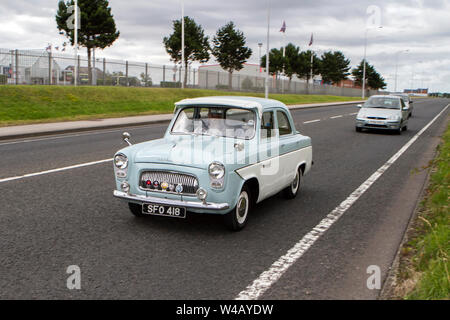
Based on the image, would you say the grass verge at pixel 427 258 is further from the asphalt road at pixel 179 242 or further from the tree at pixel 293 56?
the tree at pixel 293 56

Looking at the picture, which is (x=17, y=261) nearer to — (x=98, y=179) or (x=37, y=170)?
(x=98, y=179)

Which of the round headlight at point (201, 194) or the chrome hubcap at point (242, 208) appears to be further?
the chrome hubcap at point (242, 208)

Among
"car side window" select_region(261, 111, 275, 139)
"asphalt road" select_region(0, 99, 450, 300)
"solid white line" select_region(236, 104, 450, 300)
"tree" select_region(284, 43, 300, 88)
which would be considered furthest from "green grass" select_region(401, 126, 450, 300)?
"tree" select_region(284, 43, 300, 88)

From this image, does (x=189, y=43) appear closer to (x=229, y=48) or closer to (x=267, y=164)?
(x=229, y=48)

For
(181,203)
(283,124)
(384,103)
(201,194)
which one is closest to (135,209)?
(181,203)

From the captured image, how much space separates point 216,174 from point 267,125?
5.16 feet

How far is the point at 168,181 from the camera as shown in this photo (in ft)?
17.4

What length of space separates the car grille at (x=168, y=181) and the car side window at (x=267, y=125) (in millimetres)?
1415

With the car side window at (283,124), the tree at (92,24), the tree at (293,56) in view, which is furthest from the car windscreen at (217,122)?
the tree at (293,56)

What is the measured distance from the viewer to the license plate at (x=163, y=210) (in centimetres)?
520

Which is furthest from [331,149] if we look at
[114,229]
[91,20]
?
[91,20]

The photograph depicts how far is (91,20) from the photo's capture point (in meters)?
40.5

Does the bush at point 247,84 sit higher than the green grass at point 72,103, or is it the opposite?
the bush at point 247,84
